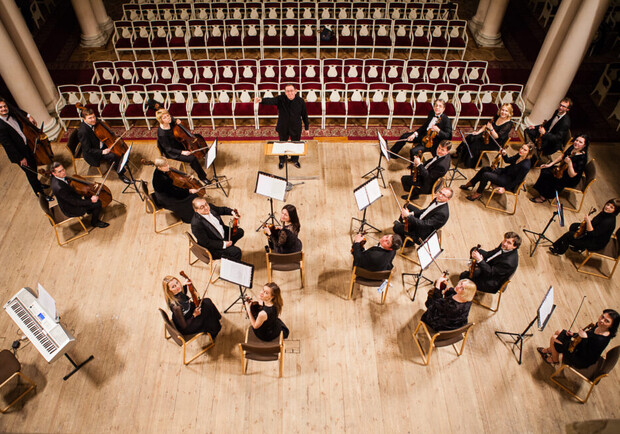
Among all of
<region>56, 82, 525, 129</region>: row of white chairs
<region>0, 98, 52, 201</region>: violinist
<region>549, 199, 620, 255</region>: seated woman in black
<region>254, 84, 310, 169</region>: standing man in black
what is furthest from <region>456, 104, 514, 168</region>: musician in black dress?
<region>0, 98, 52, 201</region>: violinist

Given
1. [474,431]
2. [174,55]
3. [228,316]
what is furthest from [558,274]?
[174,55]

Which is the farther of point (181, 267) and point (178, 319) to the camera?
point (181, 267)

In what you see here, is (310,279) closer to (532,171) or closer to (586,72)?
(532,171)

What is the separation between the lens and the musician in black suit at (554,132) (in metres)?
7.35

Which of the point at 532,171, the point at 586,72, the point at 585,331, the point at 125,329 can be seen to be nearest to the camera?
the point at 585,331

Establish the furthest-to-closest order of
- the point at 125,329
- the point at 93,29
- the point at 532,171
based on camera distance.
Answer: the point at 93,29 < the point at 532,171 < the point at 125,329

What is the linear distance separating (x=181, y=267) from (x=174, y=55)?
701 centimetres

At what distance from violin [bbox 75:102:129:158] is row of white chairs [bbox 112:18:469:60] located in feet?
13.2

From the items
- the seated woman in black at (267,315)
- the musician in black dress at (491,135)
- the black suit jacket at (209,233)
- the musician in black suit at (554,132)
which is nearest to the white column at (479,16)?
the musician in black suit at (554,132)

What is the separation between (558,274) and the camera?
6387mm

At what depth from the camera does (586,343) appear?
4.83 metres

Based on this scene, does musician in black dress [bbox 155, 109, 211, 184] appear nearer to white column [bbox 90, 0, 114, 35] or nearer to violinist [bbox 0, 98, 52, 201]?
violinist [bbox 0, 98, 52, 201]

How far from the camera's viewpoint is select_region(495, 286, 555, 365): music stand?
189 inches

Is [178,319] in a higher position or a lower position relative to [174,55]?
higher
